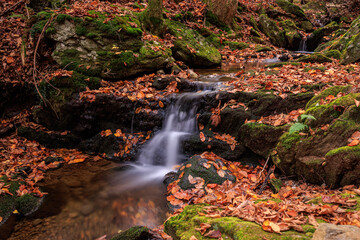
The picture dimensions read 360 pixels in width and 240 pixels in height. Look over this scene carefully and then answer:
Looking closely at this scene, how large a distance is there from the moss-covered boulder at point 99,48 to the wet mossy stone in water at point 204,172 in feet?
13.3

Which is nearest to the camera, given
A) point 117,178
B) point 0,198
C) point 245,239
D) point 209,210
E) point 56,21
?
point 245,239

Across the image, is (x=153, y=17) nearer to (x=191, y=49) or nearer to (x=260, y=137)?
(x=191, y=49)

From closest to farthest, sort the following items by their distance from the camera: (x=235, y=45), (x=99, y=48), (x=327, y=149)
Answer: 1. (x=327, y=149)
2. (x=99, y=48)
3. (x=235, y=45)

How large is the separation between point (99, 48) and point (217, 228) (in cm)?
664

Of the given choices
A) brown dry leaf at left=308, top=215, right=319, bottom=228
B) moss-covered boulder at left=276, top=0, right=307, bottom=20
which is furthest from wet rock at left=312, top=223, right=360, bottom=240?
moss-covered boulder at left=276, top=0, right=307, bottom=20

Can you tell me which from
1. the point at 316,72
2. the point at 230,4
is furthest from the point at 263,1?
the point at 316,72

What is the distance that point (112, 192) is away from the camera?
462 centimetres

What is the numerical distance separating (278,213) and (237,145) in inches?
101

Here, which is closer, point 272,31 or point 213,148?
point 213,148

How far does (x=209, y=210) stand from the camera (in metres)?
2.69

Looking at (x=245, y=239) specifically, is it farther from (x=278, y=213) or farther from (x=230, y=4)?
(x=230, y=4)

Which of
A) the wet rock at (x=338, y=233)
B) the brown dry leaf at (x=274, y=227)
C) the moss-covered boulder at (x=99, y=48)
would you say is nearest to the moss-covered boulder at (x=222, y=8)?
the moss-covered boulder at (x=99, y=48)

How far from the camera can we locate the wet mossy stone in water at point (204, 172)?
3.96 m

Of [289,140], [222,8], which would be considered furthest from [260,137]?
[222,8]
